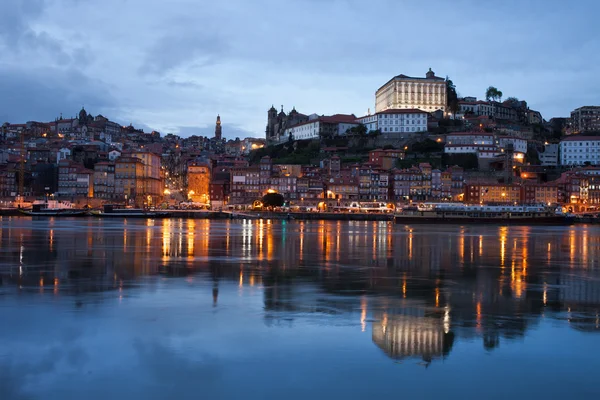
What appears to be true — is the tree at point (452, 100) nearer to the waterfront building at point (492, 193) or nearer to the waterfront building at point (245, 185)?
the waterfront building at point (492, 193)

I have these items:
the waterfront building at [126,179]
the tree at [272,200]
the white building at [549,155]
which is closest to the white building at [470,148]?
the white building at [549,155]

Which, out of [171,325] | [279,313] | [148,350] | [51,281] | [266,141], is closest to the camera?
[148,350]

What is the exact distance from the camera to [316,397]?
725cm

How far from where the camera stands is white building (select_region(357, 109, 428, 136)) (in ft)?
Result: 341

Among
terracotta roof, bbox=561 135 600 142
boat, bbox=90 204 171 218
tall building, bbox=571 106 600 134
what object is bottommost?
boat, bbox=90 204 171 218

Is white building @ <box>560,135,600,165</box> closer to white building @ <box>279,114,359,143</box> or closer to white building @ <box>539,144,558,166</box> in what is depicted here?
white building @ <box>539,144,558,166</box>

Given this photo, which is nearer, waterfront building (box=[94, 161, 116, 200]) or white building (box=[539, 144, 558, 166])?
waterfront building (box=[94, 161, 116, 200])

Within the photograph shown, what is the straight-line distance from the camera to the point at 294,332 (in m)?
10.2

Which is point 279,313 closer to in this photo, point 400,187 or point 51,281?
point 51,281

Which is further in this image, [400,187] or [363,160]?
[363,160]

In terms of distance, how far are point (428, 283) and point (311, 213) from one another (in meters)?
63.0

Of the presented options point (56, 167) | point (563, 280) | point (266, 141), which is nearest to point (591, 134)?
point (266, 141)

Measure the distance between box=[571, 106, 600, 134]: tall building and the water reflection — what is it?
119 meters

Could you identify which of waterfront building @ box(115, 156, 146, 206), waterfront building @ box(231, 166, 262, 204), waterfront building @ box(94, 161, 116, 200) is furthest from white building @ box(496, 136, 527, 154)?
waterfront building @ box(94, 161, 116, 200)
